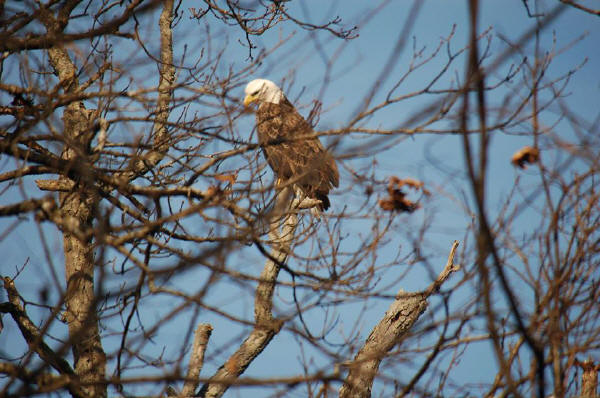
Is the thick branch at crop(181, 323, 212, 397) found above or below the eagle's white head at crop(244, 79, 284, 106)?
below

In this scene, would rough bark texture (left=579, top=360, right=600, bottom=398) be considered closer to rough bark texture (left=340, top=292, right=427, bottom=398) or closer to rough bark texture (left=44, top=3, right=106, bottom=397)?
rough bark texture (left=340, top=292, right=427, bottom=398)

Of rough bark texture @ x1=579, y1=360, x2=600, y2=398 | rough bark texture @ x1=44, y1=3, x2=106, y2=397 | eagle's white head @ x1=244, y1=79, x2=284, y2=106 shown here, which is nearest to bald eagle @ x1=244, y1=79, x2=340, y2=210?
eagle's white head @ x1=244, y1=79, x2=284, y2=106

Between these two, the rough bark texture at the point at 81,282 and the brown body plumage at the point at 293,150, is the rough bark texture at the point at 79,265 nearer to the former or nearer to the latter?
the rough bark texture at the point at 81,282

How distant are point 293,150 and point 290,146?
1.10ft

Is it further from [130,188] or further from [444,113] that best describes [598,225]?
[130,188]

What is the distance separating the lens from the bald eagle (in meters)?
3.19

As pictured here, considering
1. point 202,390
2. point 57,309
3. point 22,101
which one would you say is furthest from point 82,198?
point 202,390

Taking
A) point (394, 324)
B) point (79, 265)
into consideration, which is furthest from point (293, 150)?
point (79, 265)

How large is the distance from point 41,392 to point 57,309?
0.60 meters

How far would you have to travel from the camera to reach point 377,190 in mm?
3371

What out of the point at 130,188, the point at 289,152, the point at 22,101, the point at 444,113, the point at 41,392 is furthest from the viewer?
the point at 289,152

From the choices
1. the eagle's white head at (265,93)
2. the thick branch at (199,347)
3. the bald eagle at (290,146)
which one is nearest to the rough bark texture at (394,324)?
the bald eagle at (290,146)

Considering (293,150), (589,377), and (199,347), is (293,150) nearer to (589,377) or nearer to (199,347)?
(199,347)

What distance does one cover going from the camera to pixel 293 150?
449 centimetres
